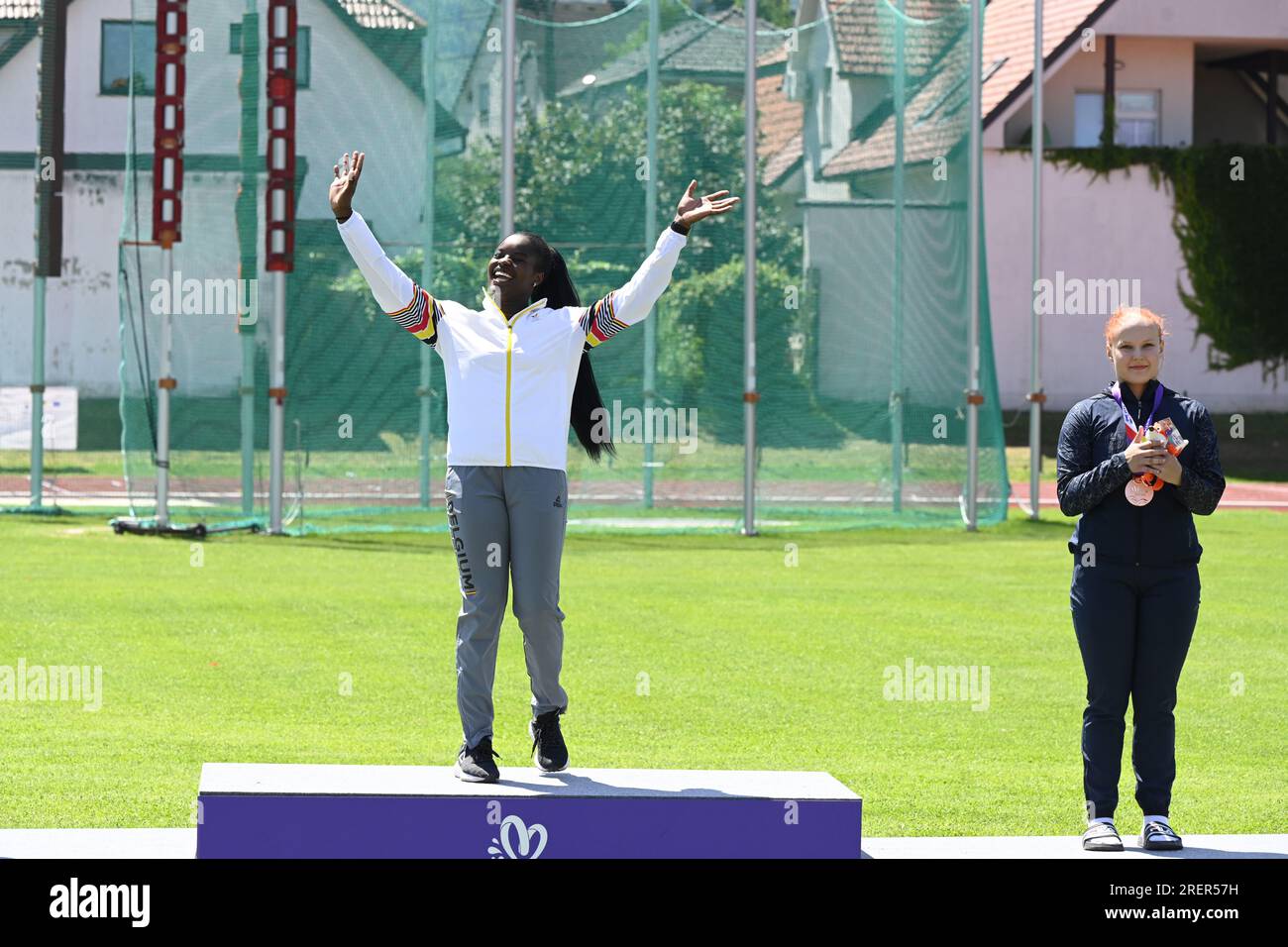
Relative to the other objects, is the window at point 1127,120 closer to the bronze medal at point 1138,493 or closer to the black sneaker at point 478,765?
the bronze medal at point 1138,493

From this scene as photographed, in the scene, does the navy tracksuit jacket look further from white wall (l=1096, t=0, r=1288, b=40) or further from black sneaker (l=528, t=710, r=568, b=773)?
white wall (l=1096, t=0, r=1288, b=40)

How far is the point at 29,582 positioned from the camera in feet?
49.2

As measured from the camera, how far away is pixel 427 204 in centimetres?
2056

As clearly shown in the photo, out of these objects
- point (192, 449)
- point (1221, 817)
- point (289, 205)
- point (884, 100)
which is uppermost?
point (884, 100)

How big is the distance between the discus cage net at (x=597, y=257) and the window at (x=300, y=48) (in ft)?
0.12

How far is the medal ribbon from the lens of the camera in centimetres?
646

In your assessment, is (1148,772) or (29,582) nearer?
(1148,772)

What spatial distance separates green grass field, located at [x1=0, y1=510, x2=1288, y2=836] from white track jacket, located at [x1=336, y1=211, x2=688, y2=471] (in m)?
1.95

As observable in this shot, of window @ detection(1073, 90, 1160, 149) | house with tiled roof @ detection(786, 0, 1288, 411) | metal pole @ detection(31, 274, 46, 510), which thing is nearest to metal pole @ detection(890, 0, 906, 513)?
metal pole @ detection(31, 274, 46, 510)

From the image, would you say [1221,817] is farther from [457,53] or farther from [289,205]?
[457,53]

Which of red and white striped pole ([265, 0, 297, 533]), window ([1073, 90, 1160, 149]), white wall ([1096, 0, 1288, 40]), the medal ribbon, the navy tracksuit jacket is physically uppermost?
white wall ([1096, 0, 1288, 40])

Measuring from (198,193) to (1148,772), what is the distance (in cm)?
1538

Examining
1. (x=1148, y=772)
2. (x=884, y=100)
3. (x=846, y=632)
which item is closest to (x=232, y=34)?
(x=884, y=100)

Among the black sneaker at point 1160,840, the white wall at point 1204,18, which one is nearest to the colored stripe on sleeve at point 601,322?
the black sneaker at point 1160,840
